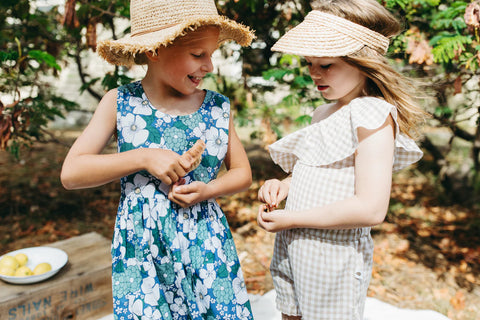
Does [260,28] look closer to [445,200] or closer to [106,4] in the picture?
[106,4]

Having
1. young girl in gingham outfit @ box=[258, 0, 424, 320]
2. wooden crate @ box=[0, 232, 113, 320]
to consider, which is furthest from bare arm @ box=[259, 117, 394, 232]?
wooden crate @ box=[0, 232, 113, 320]

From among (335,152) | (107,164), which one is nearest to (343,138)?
(335,152)

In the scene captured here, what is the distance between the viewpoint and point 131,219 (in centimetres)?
161

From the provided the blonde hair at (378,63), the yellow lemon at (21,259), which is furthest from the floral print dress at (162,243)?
the yellow lemon at (21,259)

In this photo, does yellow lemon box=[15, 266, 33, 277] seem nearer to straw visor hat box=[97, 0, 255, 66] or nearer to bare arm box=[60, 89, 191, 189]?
bare arm box=[60, 89, 191, 189]

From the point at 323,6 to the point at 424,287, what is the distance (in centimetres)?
319

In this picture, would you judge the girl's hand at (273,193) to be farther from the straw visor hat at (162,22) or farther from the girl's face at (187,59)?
the straw visor hat at (162,22)

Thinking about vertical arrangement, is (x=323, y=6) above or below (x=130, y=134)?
above

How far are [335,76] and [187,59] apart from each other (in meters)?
0.58

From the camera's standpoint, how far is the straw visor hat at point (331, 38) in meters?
1.42

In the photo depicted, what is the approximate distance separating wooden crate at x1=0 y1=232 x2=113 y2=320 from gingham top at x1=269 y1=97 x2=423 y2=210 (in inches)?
68.7

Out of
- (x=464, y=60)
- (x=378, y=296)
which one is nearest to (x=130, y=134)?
(x=464, y=60)

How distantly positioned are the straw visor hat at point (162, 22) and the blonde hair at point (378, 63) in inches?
17.5

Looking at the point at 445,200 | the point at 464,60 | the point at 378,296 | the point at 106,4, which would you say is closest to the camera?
the point at 464,60
